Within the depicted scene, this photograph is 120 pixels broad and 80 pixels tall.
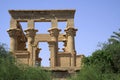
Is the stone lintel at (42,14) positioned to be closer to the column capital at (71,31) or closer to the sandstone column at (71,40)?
the column capital at (71,31)

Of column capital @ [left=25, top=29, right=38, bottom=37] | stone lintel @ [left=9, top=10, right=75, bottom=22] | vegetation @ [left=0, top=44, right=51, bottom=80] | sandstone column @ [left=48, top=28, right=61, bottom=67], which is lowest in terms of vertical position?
vegetation @ [left=0, top=44, right=51, bottom=80]

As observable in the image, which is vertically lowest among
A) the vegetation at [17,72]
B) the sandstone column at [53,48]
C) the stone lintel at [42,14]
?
the vegetation at [17,72]

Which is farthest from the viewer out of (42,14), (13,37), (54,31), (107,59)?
(13,37)

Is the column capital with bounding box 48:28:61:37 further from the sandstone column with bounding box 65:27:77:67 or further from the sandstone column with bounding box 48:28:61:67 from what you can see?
the sandstone column with bounding box 65:27:77:67

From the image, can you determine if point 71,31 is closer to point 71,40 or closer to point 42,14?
point 71,40

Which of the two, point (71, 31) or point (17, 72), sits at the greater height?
point (71, 31)

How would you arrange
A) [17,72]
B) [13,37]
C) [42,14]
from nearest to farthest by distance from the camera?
[17,72] < [42,14] < [13,37]

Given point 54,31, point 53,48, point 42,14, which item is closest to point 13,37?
point 42,14

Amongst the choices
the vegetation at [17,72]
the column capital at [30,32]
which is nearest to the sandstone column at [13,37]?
the column capital at [30,32]

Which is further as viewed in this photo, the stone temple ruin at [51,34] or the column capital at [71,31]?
the column capital at [71,31]

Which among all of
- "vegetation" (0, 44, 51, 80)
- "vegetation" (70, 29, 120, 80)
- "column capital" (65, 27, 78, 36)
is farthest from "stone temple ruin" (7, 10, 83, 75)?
"vegetation" (0, 44, 51, 80)

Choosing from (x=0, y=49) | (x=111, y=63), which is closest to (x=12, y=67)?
(x=0, y=49)

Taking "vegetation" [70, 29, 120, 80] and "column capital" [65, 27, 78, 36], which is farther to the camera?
"column capital" [65, 27, 78, 36]

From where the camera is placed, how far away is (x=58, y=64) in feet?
119
